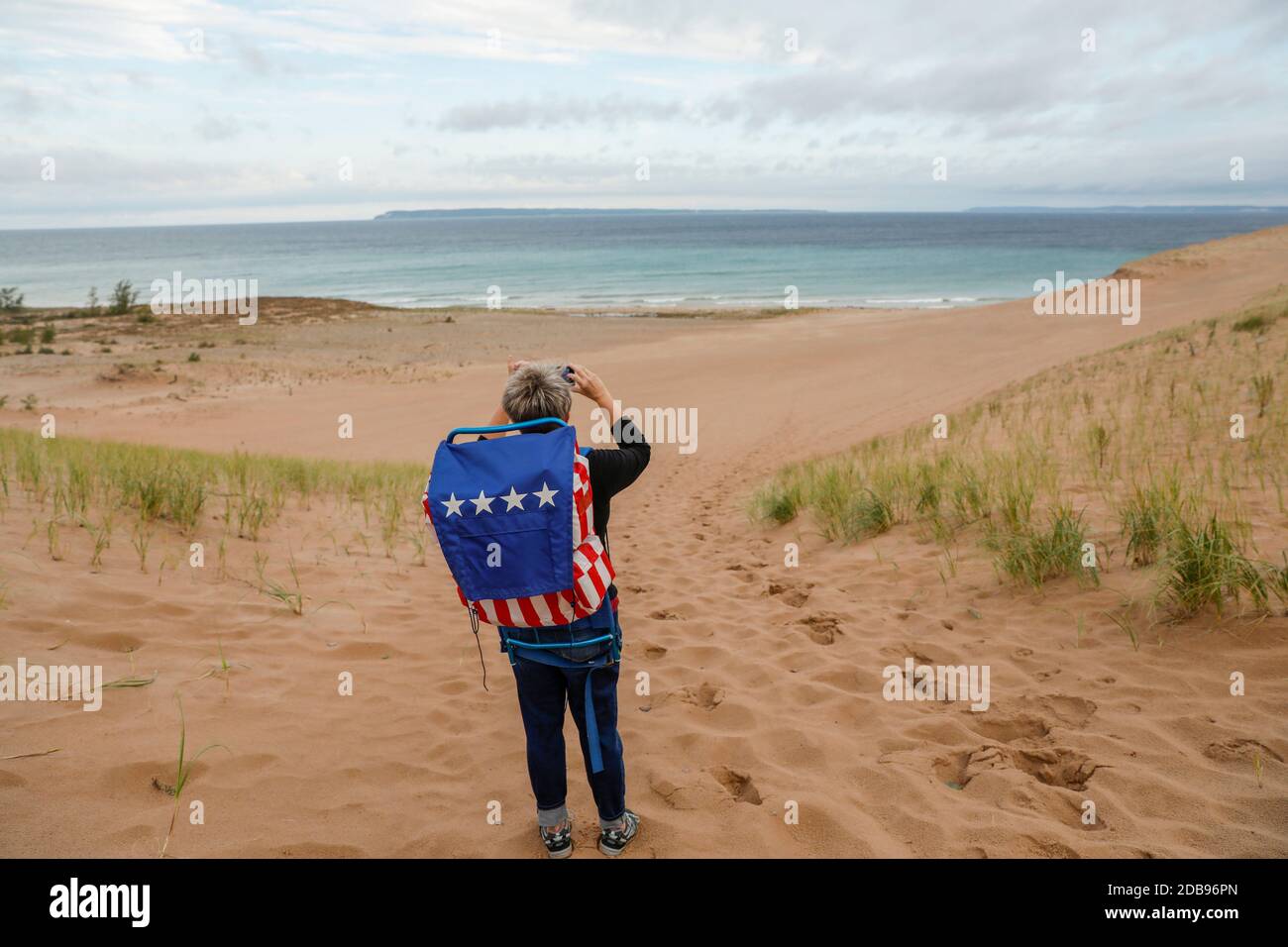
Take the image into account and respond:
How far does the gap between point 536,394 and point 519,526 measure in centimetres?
54

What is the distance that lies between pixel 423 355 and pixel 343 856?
83.8ft

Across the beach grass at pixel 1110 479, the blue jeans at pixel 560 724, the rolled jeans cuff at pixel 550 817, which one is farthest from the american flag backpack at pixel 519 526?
the beach grass at pixel 1110 479

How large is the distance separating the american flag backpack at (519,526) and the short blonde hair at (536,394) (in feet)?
0.58

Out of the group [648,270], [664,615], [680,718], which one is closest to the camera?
[680,718]

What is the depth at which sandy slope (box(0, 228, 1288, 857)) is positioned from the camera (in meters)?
2.98

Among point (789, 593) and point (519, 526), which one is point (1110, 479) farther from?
point (519, 526)

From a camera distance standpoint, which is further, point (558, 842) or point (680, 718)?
point (680, 718)

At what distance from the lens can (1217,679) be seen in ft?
12.0

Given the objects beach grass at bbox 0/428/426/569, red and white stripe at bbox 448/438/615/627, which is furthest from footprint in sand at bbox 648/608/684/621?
red and white stripe at bbox 448/438/615/627

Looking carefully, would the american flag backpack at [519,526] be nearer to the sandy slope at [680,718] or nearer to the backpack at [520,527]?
the backpack at [520,527]

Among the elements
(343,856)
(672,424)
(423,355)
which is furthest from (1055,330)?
(343,856)

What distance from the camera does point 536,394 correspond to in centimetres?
284

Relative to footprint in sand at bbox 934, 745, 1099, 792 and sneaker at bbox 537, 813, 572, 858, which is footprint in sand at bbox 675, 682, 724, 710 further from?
sneaker at bbox 537, 813, 572, 858

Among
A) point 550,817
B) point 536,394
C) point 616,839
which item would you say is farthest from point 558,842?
point 536,394
